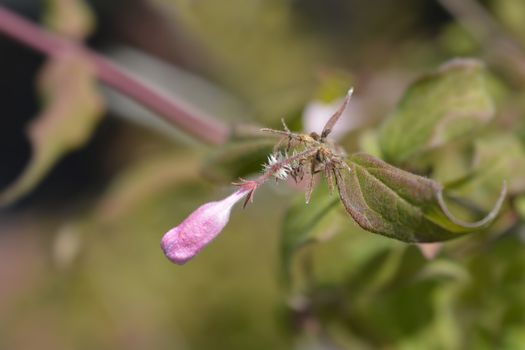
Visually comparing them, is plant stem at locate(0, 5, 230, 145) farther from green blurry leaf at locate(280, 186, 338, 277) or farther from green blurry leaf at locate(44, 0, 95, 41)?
green blurry leaf at locate(280, 186, 338, 277)

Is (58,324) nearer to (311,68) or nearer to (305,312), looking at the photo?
(311,68)

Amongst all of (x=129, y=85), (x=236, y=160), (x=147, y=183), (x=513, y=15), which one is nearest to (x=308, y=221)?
(x=236, y=160)

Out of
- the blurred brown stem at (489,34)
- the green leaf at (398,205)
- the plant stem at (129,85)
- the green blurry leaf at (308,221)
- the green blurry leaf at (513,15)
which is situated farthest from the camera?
the green blurry leaf at (513,15)

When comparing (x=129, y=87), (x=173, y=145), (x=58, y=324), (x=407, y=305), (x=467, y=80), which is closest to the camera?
(x=467, y=80)

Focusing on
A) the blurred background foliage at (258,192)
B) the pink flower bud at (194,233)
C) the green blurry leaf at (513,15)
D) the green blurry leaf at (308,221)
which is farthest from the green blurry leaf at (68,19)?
the green blurry leaf at (513,15)

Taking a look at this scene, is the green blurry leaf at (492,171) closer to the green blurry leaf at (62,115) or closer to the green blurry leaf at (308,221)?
the green blurry leaf at (308,221)

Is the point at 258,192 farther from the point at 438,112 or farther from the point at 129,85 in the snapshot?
the point at 438,112

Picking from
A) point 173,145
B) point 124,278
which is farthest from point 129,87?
point 124,278
